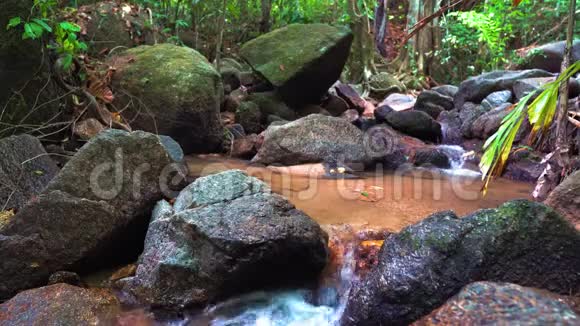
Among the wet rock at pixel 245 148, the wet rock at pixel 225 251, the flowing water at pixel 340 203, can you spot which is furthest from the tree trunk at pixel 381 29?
the wet rock at pixel 225 251

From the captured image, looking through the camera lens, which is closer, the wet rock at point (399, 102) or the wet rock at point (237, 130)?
the wet rock at point (237, 130)

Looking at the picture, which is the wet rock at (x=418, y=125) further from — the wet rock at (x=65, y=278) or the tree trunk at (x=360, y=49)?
the wet rock at (x=65, y=278)

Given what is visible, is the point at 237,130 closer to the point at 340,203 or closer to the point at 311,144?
the point at 311,144

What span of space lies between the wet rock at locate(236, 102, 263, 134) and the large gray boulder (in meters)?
3.95

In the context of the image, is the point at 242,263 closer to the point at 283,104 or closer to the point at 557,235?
the point at 557,235

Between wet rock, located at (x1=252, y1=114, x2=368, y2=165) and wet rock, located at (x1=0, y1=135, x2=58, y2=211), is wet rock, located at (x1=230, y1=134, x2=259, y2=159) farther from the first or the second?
wet rock, located at (x1=0, y1=135, x2=58, y2=211)

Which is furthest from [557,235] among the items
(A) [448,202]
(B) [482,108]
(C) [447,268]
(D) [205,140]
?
(B) [482,108]

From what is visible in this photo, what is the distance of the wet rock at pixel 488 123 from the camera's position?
6.44m

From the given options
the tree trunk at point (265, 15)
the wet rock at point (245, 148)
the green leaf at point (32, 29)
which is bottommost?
the wet rock at point (245, 148)

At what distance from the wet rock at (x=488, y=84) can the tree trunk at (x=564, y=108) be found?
487cm

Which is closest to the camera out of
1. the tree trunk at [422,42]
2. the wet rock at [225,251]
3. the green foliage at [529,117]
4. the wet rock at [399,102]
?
the green foliage at [529,117]

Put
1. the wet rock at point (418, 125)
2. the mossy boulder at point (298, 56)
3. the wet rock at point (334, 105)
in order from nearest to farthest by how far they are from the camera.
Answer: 1. the wet rock at point (418, 125)
2. the mossy boulder at point (298, 56)
3. the wet rock at point (334, 105)

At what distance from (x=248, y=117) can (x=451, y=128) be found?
3815 mm

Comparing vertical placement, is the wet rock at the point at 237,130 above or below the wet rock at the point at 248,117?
below
